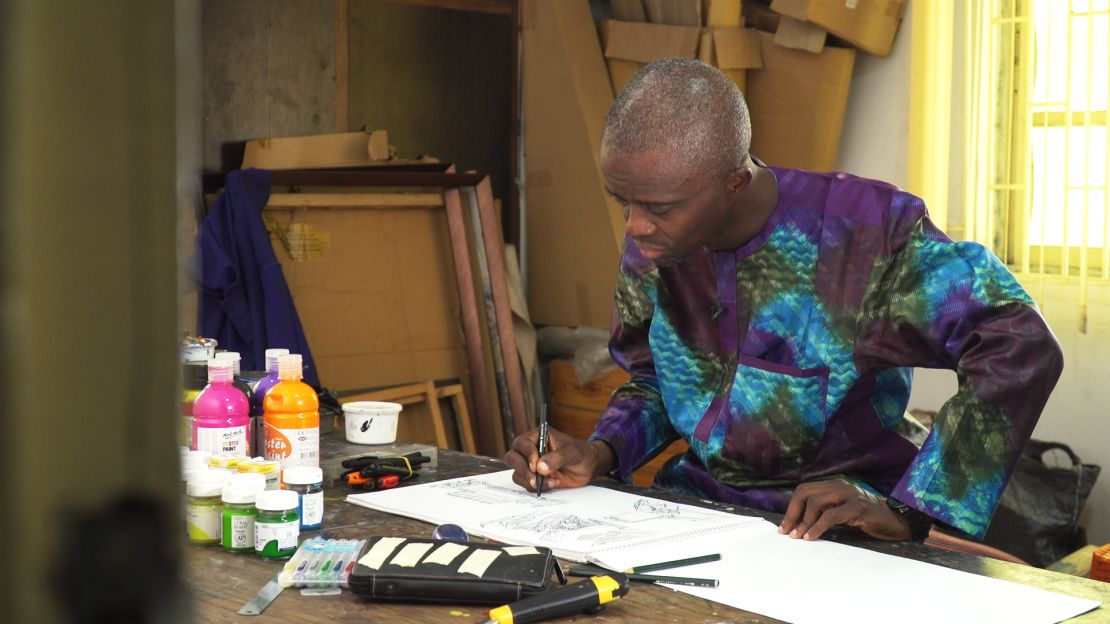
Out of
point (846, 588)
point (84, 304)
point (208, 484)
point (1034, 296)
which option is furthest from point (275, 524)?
point (1034, 296)

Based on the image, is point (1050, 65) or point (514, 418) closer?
point (1050, 65)

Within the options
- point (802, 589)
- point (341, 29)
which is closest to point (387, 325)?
point (341, 29)

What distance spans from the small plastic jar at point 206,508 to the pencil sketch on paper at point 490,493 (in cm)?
42

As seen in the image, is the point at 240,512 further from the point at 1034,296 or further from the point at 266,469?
the point at 1034,296

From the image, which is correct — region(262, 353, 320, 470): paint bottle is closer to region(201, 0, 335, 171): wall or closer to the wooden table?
the wooden table

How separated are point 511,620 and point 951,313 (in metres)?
0.99

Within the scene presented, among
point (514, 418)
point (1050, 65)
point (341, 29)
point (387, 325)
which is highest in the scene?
point (341, 29)

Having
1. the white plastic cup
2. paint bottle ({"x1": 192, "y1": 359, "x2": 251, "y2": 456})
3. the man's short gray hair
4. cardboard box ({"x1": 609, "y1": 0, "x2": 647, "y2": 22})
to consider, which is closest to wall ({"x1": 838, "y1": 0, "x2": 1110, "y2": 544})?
cardboard box ({"x1": 609, "y1": 0, "x2": 647, "y2": 22})

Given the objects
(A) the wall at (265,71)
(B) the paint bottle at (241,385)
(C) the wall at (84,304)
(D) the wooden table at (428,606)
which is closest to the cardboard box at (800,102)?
(A) the wall at (265,71)

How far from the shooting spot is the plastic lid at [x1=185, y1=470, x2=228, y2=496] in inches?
61.9

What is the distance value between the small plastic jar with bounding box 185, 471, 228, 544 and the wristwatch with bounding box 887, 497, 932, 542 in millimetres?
952

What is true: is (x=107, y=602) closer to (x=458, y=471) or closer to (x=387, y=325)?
(x=458, y=471)

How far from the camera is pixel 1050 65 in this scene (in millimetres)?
3824

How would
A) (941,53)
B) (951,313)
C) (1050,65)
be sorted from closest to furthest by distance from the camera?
(951,313)
(1050,65)
(941,53)
